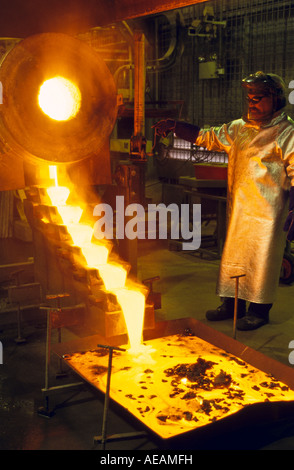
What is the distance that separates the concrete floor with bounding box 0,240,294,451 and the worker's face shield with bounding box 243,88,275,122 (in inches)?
63.4

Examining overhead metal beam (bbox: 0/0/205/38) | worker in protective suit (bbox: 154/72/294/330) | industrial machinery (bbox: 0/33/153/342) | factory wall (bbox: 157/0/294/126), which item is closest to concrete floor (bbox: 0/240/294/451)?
worker in protective suit (bbox: 154/72/294/330)

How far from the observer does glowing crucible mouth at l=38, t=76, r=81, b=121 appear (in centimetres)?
338

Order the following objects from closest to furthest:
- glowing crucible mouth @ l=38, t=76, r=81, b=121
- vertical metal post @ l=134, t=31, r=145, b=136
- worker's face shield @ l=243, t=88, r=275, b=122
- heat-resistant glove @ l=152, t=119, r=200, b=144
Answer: glowing crucible mouth @ l=38, t=76, r=81, b=121, vertical metal post @ l=134, t=31, r=145, b=136, worker's face shield @ l=243, t=88, r=275, b=122, heat-resistant glove @ l=152, t=119, r=200, b=144

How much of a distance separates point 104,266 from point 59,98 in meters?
1.13

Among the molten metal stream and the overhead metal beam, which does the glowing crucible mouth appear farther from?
the molten metal stream

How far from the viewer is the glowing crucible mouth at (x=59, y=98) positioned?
11.1 feet

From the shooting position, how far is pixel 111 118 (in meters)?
3.70

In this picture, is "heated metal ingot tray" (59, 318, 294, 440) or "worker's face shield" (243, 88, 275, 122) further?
"worker's face shield" (243, 88, 275, 122)

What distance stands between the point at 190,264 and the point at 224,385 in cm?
327

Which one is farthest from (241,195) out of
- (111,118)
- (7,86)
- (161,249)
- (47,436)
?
(161,249)

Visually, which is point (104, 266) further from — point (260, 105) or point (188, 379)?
point (260, 105)

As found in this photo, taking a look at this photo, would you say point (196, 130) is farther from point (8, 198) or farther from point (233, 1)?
point (233, 1)

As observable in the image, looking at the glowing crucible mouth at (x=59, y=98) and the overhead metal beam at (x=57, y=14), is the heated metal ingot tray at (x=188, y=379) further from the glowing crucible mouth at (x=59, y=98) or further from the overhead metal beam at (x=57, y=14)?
the overhead metal beam at (x=57, y=14)

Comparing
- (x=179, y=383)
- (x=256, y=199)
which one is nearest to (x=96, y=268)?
(x=179, y=383)
